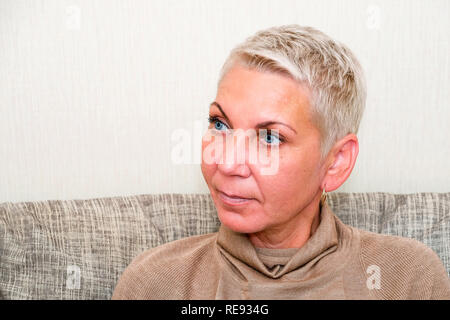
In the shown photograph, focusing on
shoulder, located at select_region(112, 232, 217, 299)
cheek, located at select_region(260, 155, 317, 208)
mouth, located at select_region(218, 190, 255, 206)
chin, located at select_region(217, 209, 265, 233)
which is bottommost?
shoulder, located at select_region(112, 232, 217, 299)

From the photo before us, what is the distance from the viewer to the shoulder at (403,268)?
1.29m

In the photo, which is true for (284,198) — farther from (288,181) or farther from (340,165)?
(340,165)

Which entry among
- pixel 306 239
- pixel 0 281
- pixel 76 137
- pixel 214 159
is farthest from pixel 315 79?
pixel 0 281

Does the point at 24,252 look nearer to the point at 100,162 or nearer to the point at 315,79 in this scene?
the point at 100,162

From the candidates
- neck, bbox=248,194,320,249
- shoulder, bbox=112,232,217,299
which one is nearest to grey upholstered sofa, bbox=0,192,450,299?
shoulder, bbox=112,232,217,299

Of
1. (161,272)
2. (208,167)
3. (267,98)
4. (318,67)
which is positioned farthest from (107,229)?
(318,67)

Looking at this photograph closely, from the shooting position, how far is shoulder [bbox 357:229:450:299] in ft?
4.23

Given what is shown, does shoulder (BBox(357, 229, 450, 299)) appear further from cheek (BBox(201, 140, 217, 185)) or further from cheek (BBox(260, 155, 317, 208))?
cheek (BBox(201, 140, 217, 185))

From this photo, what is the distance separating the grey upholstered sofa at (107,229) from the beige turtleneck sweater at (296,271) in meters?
0.15

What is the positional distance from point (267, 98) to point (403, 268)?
1.92 ft

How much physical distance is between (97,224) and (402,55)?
117 centimetres

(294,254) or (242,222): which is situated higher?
(242,222)

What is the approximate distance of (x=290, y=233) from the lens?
1.31m

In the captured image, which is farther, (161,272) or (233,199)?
(161,272)
